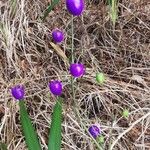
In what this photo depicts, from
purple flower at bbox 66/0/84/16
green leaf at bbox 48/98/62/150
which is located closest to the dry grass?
green leaf at bbox 48/98/62/150

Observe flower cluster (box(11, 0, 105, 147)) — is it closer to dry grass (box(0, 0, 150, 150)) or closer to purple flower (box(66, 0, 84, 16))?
purple flower (box(66, 0, 84, 16))

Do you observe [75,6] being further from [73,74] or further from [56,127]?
[56,127]

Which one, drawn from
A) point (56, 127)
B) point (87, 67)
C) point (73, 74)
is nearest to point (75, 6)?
point (73, 74)

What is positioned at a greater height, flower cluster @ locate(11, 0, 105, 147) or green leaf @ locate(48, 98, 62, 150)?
flower cluster @ locate(11, 0, 105, 147)

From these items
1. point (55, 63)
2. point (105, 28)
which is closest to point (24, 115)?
point (55, 63)

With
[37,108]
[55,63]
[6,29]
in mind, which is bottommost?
[37,108]

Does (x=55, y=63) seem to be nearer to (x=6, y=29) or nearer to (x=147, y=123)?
(x=6, y=29)

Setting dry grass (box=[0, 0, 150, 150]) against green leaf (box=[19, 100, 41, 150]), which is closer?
green leaf (box=[19, 100, 41, 150])
